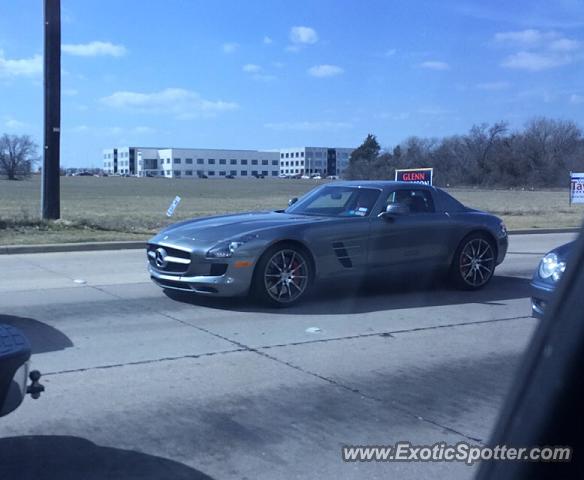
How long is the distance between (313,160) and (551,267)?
149983 mm

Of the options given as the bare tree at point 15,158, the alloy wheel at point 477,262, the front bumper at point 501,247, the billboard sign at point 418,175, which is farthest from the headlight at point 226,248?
the bare tree at point 15,158

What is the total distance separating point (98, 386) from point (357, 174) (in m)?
58.6

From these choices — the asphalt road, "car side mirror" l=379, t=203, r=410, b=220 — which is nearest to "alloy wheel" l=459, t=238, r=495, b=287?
the asphalt road

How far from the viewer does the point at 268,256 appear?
8.59 m

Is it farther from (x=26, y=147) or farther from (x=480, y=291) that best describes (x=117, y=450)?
(x=26, y=147)

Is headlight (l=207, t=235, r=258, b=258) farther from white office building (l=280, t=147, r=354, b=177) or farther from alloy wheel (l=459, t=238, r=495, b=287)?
white office building (l=280, t=147, r=354, b=177)

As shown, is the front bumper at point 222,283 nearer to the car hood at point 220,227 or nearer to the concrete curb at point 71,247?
the car hood at point 220,227

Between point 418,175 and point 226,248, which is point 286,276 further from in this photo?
point 418,175

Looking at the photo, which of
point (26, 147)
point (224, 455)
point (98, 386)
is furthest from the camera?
point (26, 147)

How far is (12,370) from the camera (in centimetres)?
359

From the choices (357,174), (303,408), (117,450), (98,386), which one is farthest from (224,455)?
(357,174)

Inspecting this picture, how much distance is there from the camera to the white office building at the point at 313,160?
14364 cm

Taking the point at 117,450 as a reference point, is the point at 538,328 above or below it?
above

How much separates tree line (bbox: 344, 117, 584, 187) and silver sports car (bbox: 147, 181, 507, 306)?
4096 cm
